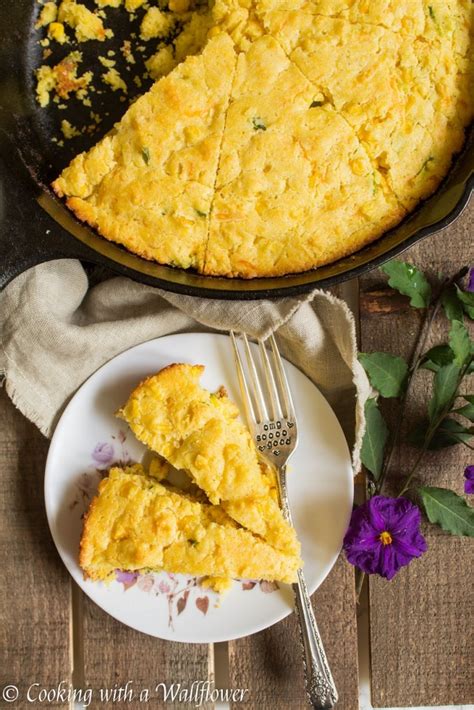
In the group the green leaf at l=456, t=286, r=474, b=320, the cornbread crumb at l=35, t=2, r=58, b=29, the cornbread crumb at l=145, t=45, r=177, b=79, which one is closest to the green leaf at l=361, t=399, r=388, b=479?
the green leaf at l=456, t=286, r=474, b=320

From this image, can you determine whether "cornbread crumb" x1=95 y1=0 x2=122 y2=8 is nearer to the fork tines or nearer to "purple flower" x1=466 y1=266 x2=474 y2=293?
the fork tines

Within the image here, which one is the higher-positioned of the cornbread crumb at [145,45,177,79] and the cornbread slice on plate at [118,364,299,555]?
the cornbread crumb at [145,45,177,79]

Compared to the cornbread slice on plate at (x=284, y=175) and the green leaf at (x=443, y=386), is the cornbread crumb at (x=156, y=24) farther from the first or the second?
the green leaf at (x=443, y=386)

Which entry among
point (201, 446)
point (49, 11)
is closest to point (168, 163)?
point (49, 11)

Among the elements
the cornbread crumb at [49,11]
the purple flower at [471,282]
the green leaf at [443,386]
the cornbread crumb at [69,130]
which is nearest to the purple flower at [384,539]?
the green leaf at [443,386]

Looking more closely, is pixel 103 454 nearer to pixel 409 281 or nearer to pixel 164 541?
pixel 164 541

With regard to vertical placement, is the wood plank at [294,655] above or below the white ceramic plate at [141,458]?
below

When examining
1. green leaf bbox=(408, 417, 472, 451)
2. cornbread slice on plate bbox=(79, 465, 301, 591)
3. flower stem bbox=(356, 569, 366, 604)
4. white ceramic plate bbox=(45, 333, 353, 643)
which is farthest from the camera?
flower stem bbox=(356, 569, 366, 604)
